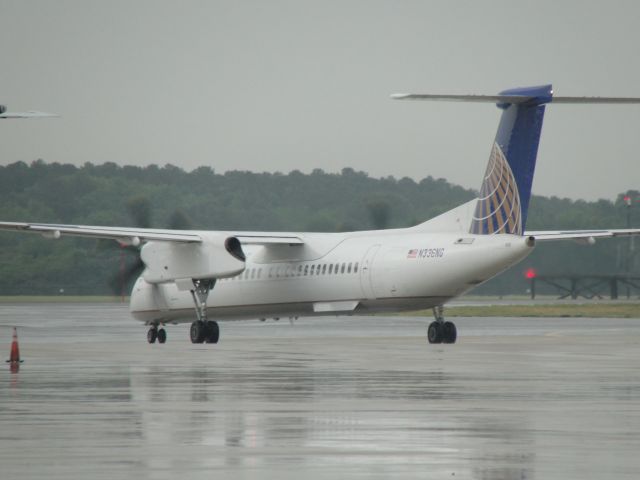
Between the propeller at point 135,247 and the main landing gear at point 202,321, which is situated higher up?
the propeller at point 135,247

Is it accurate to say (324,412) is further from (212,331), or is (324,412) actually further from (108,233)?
(108,233)

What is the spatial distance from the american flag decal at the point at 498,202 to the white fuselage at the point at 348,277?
0.27 metres

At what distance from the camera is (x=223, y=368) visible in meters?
25.5

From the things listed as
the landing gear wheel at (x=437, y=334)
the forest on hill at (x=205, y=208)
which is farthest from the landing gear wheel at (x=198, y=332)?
the forest on hill at (x=205, y=208)

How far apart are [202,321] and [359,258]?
5.02m

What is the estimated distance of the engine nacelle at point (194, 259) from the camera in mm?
38000

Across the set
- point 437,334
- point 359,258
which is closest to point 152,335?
point 359,258

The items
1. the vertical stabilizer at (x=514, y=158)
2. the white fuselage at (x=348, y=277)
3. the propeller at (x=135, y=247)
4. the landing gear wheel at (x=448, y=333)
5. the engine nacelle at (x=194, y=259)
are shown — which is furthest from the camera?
the propeller at (x=135, y=247)

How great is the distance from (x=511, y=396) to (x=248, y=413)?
4351mm

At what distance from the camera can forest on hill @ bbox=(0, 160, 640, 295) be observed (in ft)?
255

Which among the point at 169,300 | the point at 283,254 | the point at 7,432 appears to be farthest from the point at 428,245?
the point at 7,432

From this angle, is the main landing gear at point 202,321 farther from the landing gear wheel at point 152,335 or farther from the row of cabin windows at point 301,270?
the row of cabin windows at point 301,270

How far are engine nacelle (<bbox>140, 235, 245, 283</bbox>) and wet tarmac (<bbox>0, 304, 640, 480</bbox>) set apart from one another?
4944mm

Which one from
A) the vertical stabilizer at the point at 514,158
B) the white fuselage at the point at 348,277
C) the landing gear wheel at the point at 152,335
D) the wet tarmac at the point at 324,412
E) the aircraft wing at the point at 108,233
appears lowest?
the wet tarmac at the point at 324,412
